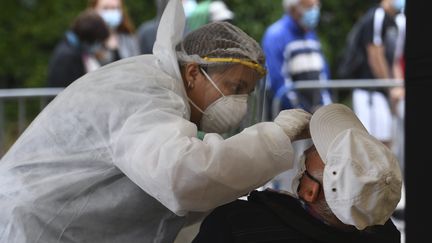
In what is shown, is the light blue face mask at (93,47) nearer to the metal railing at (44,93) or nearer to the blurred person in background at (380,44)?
the metal railing at (44,93)

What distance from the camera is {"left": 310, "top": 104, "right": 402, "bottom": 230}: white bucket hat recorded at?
234 cm

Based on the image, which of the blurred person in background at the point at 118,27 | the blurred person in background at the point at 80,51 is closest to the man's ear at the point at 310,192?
the blurred person in background at the point at 80,51

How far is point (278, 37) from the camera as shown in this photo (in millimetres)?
7012

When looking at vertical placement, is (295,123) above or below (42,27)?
above

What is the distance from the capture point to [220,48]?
288cm

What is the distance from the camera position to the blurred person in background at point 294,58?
22.4 feet

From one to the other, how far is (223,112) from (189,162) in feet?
1.50

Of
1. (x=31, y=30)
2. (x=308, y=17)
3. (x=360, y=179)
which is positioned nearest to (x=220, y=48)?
(x=360, y=179)

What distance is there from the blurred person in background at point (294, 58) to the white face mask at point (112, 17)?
44.3 inches

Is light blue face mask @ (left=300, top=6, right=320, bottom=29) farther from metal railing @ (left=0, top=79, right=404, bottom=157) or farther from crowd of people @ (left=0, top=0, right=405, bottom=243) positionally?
crowd of people @ (left=0, top=0, right=405, bottom=243)

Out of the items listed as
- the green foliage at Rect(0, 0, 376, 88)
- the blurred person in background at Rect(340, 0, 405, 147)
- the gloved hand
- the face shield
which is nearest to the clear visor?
the face shield

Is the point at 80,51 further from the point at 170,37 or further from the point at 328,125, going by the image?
the point at 328,125
